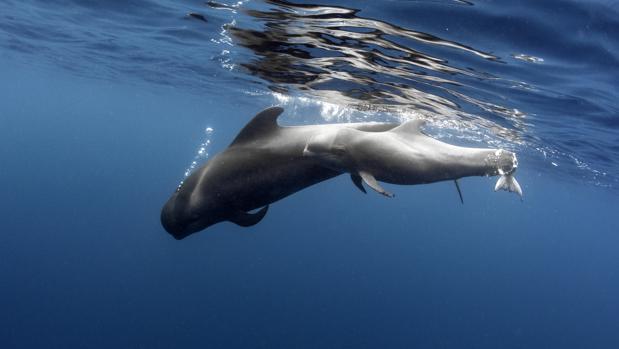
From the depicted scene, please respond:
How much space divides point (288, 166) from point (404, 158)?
5.21ft

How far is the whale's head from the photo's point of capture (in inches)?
259

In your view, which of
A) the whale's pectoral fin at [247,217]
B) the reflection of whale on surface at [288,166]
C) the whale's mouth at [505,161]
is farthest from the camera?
the whale's pectoral fin at [247,217]

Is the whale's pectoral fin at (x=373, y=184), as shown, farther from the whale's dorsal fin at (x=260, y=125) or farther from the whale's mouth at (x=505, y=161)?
the whale's dorsal fin at (x=260, y=125)

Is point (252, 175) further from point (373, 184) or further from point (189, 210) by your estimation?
point (373, 184)

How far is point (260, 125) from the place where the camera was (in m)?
6.18

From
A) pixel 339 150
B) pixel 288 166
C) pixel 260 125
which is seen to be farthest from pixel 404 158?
pixel 260 125

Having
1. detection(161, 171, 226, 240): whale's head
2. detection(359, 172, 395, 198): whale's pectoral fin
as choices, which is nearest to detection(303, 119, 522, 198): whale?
detection(359, 172, 395, 198): whale's pectoral fin

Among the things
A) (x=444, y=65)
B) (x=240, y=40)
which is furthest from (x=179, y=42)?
(x=444, y=65)

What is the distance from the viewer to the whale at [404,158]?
175 inches

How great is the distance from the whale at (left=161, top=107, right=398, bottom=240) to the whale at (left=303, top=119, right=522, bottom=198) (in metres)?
0.27

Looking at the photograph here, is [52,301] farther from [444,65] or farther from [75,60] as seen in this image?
→ [444,65]

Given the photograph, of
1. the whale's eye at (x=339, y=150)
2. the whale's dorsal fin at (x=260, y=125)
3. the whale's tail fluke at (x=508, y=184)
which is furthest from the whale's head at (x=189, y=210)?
the whale's tail fluke at (x=508, y=184)

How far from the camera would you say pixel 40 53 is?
2992 cm

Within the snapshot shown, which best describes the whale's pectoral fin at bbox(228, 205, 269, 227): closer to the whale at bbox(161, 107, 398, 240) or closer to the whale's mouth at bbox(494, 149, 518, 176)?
the whale at bbox(161, 107, 398, 240)
